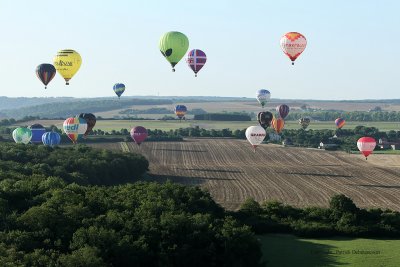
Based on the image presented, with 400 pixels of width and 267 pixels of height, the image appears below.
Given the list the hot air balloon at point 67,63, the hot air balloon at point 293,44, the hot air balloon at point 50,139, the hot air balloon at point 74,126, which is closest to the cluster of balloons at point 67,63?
the hot air balloon at point 67,63

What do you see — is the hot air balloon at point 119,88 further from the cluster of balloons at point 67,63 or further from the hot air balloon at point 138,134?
the cluster of balloons at point 67,63

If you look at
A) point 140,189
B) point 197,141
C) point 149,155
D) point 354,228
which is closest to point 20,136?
point 149,155

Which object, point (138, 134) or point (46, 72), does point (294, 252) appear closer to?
point (46, 72)

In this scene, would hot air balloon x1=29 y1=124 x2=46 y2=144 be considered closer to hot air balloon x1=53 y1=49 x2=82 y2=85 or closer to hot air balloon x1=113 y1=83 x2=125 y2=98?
hot air balloon x1=53 y1=49 x2=82 y2=85

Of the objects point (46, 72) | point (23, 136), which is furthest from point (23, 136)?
point (46, 72)

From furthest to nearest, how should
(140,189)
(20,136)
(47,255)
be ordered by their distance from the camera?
(20,136) < (140,189) < (47,255)

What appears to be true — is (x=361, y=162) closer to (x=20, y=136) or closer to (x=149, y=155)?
(x=149, y=155)
